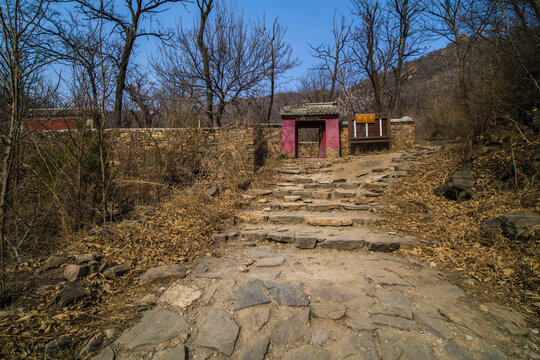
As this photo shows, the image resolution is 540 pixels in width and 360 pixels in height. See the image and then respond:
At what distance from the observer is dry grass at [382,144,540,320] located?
221 cm

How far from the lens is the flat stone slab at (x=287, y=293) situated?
206 centimetres

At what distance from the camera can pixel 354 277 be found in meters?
2.48

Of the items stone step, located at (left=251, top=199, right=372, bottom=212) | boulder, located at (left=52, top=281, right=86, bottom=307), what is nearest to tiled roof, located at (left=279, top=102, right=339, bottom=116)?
stone step, located at (left=251, top=199, right=372, bottom=212)

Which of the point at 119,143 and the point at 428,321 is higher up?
the point at 119,143

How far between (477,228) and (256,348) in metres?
3.08

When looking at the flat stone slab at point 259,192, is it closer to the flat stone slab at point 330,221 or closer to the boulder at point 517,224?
the flat stone slab at point 330,221

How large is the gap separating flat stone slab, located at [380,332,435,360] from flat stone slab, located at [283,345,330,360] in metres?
0.37

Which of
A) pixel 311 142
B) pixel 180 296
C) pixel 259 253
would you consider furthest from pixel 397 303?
pixel 311 142

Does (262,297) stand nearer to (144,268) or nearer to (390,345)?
(390,345)

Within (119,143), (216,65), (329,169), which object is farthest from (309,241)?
(216,65)

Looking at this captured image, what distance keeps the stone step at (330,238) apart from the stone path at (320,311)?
13 millimetres

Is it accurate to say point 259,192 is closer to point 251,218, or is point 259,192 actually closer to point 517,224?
point 251,218

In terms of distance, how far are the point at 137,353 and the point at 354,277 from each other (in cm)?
193

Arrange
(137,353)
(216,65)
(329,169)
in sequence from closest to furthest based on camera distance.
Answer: (137,353), (329,169), (216,65)
